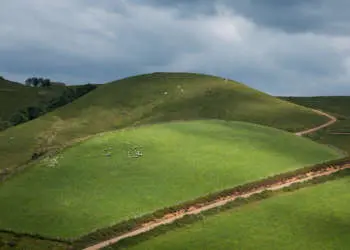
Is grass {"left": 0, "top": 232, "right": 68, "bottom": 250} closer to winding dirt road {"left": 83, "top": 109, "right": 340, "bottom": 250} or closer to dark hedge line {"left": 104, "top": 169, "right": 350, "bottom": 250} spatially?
winding dirt road {"left": 83, "top": 109, "right": 340, "bottom": 250}

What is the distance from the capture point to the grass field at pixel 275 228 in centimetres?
3941

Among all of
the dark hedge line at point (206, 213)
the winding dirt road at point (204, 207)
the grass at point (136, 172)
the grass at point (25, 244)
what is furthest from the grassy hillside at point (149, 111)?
the grass at point (25, 244)

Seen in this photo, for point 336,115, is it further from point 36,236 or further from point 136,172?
point 36,236

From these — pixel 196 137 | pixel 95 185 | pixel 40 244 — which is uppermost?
pixel 196 137

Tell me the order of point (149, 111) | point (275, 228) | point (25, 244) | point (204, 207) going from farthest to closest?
point (149, 111) → point (204, 207) → point (25, 244) → point (275, 228)

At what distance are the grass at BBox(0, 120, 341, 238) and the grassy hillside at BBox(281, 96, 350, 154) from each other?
2488 cm

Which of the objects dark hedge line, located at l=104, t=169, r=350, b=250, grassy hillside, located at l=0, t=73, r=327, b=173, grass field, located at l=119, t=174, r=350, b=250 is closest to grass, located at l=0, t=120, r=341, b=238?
dark hedge line, located at l=104, t=169, r=350, b=250

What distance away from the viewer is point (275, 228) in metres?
41.8

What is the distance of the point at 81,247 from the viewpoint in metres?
42.0

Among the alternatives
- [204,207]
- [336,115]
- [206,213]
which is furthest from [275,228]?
[336,115]

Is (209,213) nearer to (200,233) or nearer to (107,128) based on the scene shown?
(200,233)

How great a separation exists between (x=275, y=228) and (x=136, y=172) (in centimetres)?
1796

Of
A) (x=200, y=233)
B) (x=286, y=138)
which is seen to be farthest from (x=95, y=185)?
(x=286, y=138)

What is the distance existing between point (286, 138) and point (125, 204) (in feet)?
91.1
